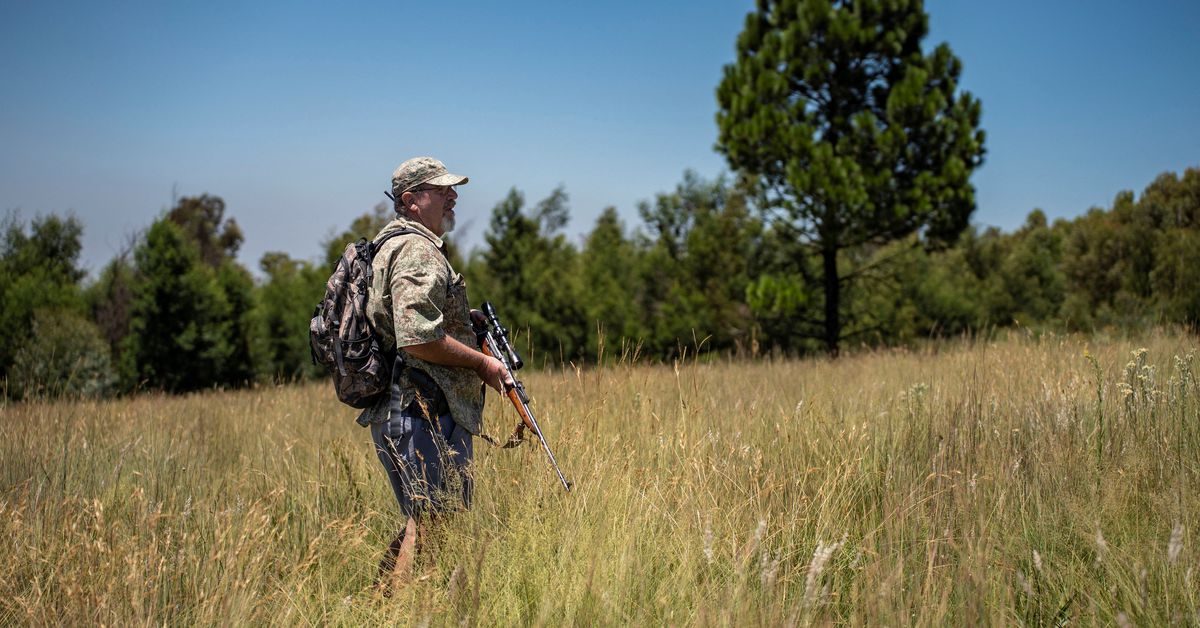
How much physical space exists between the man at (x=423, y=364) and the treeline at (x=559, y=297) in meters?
9.81

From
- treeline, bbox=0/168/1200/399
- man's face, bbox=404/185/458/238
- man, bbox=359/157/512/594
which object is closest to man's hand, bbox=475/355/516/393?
man, bbox=359/157/512/594

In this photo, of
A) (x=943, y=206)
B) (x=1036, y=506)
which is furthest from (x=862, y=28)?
(x=1036, y=506)

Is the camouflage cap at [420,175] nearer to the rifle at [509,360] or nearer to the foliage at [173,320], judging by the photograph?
the rifle at [509,360]

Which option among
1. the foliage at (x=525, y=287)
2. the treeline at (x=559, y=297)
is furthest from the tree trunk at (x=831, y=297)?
the foliage at (x=525, y=287)

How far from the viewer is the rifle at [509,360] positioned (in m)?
3.15

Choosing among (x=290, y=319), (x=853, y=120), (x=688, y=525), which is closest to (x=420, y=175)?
(x=688, y=525)

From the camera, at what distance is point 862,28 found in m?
14.6

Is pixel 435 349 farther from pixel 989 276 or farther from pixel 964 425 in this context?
pixel 989 276

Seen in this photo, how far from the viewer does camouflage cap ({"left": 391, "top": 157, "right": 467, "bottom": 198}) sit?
10.1ft

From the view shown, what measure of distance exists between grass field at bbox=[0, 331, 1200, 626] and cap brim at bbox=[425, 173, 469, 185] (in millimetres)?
1207

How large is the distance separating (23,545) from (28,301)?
19968 millimetres

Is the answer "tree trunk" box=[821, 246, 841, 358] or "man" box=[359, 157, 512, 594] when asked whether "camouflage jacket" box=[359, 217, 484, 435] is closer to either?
"man" box=[359, 157, 512, 594]

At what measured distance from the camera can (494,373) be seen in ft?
9.95

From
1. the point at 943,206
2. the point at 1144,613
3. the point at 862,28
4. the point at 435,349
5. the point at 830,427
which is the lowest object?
the point at 1144,613
